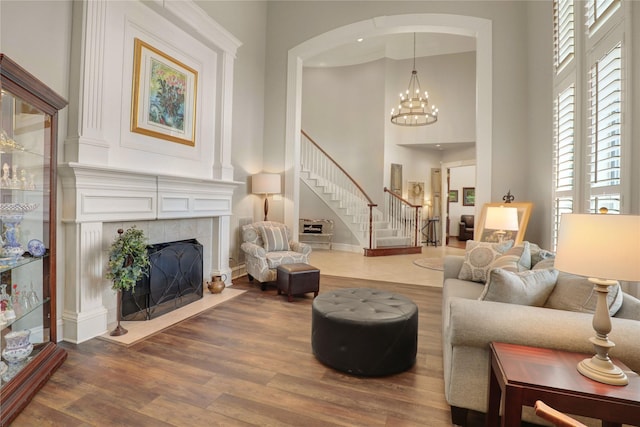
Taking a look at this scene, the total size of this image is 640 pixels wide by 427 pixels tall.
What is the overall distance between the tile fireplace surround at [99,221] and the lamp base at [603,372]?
11.0ft

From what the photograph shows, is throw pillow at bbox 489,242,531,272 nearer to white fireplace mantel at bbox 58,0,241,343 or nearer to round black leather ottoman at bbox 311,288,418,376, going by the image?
round black leather ottoman at bbox 311,288,418,376

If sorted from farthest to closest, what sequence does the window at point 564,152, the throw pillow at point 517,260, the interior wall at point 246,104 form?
1. the interior wall at point 246,104
2. the window at point 564,152
3. the throw pillow at point 517,260

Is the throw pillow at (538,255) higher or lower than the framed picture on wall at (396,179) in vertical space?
lower

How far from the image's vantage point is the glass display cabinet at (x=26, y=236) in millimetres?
1971

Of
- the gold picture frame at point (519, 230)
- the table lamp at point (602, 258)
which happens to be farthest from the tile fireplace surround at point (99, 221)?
the gold picture frame at point (519, 230)

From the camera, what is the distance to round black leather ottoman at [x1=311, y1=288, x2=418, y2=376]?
2.25 m

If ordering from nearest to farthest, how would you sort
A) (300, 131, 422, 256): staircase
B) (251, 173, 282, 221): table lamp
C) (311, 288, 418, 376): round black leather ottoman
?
(311, 288, 418, 376): round black leather ottoman → (251, 173, 282, 221): table lamp → (300, 131, 422, 256): staircase

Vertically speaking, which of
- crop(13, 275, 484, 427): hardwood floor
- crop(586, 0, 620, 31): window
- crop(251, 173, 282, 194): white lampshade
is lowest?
crop(13, 275, 484, 427): hardwood floor

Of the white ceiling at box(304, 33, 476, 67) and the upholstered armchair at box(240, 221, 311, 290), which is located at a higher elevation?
the white ceiling at box(304, 33, 476, 67)

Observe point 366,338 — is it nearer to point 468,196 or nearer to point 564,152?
point 564,152

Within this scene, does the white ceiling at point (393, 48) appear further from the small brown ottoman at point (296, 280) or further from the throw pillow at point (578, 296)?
the throw pillow at point (578, 296)

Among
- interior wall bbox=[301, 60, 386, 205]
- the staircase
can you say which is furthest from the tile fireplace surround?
interior wall bbox=[301, 60, 386, 205]

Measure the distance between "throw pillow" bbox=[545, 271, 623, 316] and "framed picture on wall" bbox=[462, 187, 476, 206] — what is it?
1122 cm

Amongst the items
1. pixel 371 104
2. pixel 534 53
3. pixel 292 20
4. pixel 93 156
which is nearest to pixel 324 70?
pixel 371 104
